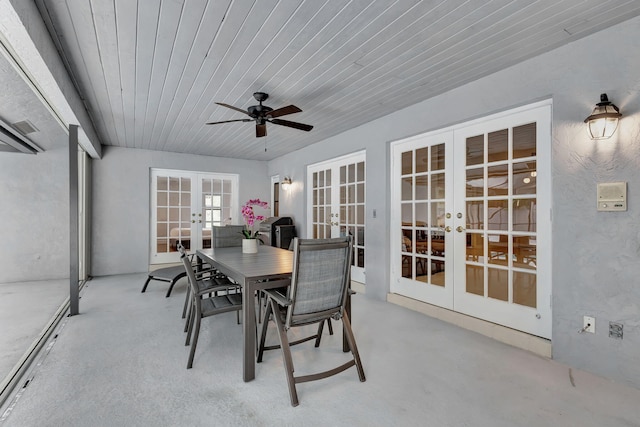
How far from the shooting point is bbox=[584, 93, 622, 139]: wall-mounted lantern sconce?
6.61 ft

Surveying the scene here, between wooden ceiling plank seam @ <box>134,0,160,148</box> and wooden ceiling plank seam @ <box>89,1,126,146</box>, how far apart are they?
0.15 m

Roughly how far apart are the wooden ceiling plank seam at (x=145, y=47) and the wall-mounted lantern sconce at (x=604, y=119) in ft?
9.73

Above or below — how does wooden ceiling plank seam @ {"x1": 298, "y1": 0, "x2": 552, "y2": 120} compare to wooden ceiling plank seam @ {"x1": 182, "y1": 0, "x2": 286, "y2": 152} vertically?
above

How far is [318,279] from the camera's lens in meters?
1.99

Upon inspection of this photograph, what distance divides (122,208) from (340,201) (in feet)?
13.8

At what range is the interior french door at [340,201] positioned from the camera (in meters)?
4.51

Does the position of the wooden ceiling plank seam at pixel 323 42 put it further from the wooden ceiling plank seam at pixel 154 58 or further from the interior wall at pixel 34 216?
the interior wall at pixel 34 216

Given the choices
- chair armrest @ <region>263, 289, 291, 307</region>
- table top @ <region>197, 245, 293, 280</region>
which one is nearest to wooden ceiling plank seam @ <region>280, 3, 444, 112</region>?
table top @ <region>197, 245, 293, 280</region>

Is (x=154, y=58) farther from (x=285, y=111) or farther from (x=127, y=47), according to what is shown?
(x=285, y=111)

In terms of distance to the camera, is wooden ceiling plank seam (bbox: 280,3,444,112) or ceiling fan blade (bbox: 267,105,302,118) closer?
wooden ceiling plank seam (bbox: 280,3,444,112)

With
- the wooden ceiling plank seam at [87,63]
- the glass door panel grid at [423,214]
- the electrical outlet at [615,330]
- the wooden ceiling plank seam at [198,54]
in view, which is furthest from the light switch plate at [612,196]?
the wooden ceiling plank seam at [87,63]

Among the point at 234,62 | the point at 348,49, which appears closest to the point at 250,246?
the point at 234,62

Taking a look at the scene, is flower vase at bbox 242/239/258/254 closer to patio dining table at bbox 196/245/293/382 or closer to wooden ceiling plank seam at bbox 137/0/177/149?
patio dining table at bbox 196/245/293/382

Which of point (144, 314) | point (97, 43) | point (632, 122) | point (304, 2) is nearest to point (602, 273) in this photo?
point (632, 122)
